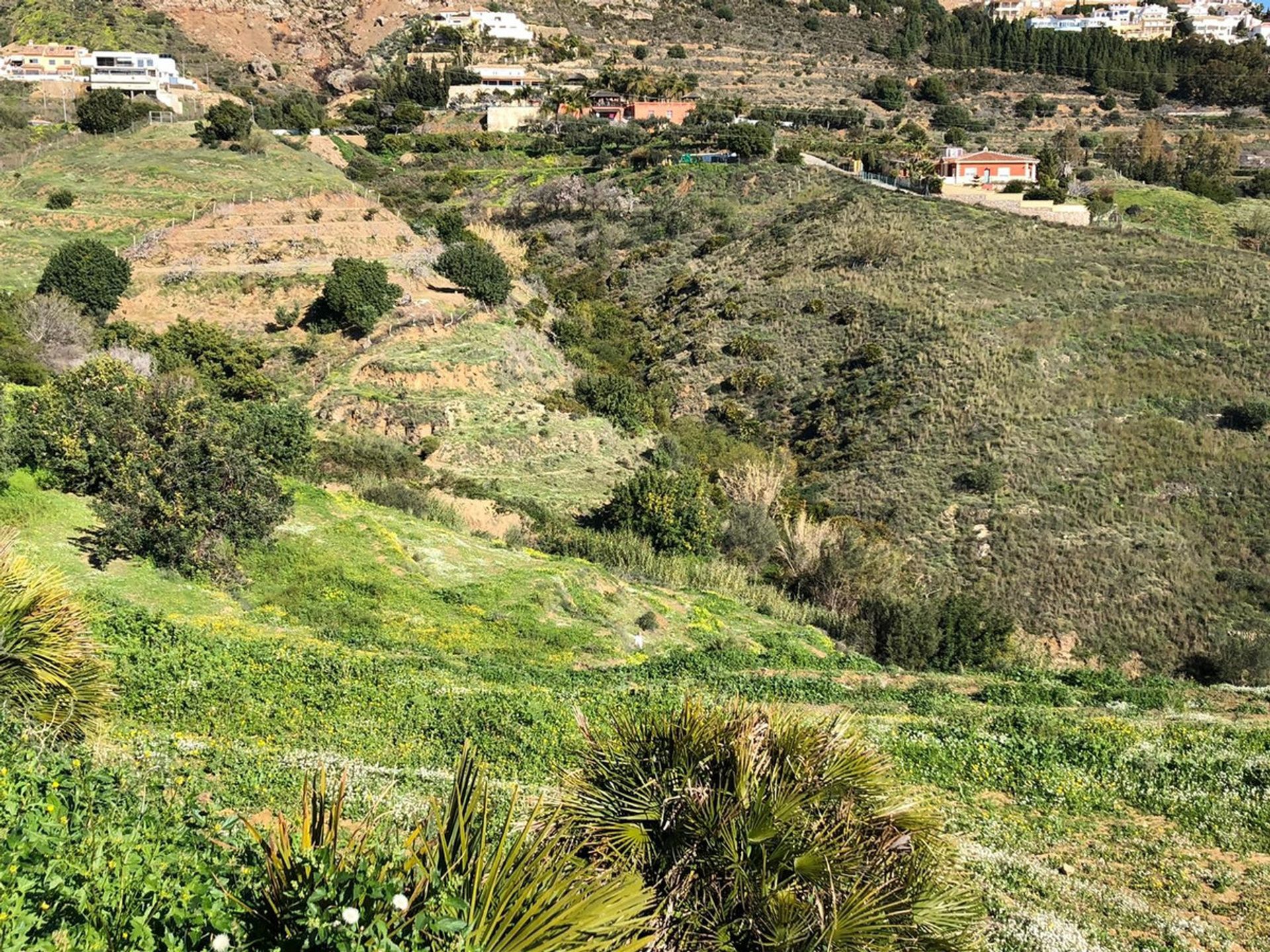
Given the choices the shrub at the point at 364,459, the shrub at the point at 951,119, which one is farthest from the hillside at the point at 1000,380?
the shrub at the point at 951,119

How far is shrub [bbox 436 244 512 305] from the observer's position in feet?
122

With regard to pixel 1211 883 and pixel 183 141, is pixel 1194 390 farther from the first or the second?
pixel 183 141

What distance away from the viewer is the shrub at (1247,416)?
3134 cm

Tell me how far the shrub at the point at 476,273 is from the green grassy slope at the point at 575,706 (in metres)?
19.2

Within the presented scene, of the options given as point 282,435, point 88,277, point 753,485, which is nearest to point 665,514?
point 753,485

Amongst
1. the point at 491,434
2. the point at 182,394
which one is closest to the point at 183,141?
the point at 491,434

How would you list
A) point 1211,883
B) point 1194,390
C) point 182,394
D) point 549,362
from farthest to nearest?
point 549,362, point 1194,390, point 182,394, point 1211,883

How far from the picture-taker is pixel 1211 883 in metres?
8.53

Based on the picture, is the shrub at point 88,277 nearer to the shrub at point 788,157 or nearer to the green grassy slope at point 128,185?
the green grassy slope at point 128,185

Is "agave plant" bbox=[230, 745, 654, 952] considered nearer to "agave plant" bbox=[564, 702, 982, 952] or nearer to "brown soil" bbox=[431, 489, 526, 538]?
"agave plant" bbox=[564, 702, 982, 952]

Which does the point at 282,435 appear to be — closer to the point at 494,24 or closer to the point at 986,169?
the point at 986,169

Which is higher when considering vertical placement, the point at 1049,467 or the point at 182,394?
the point at 182,394

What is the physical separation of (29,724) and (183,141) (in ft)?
156

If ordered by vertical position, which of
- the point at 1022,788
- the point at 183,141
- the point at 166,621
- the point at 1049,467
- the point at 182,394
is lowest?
the point at 1049,467
